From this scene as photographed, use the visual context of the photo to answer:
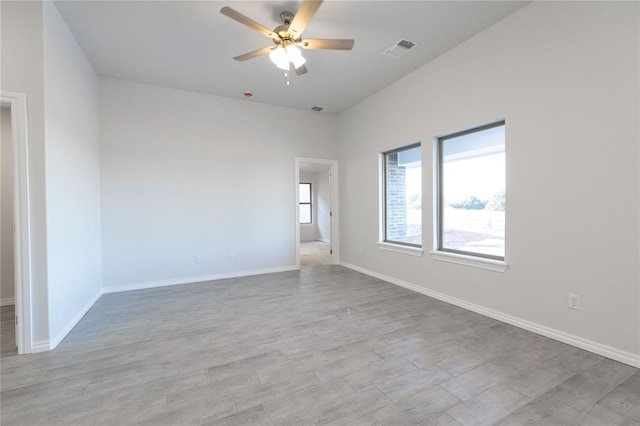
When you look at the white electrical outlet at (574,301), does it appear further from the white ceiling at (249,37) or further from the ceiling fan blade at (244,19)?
the ceiling fan blade at (244,19)

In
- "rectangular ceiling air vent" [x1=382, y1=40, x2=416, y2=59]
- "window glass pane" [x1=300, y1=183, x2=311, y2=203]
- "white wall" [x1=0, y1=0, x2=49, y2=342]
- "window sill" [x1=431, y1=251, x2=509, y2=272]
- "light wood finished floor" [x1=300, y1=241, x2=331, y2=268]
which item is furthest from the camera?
"window glass pane" [x1=300, y1=183, x2=311, y2=203]

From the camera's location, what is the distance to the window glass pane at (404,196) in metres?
4.10

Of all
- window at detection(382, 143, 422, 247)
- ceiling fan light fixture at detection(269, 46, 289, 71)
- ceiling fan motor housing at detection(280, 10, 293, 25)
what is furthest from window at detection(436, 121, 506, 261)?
ceiling fan motor housing at detection(280, 10, 293, 25)

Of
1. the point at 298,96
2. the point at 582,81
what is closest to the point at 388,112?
the point at 298,96

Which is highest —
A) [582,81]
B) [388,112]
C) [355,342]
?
[388,112]

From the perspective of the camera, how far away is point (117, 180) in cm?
404

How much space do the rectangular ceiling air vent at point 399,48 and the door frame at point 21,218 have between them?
3.61 meters

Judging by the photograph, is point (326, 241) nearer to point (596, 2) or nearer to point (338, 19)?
point (338, 19)

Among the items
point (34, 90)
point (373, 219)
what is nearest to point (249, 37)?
point (34, 90)

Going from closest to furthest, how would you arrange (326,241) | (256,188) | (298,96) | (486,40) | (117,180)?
(486,40) → (117,180) → (298,96) → (256,188) → (326,241)

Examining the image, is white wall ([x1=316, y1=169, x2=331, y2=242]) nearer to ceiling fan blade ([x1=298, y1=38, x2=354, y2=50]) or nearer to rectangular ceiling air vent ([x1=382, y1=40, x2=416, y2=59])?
rectangular ceiling air vent ([x1=382, y1=40, x2=416, y2=59])

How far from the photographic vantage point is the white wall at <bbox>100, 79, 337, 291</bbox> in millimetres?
4047

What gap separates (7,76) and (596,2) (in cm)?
481

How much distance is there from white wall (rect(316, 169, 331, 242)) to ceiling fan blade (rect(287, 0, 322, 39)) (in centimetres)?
698
